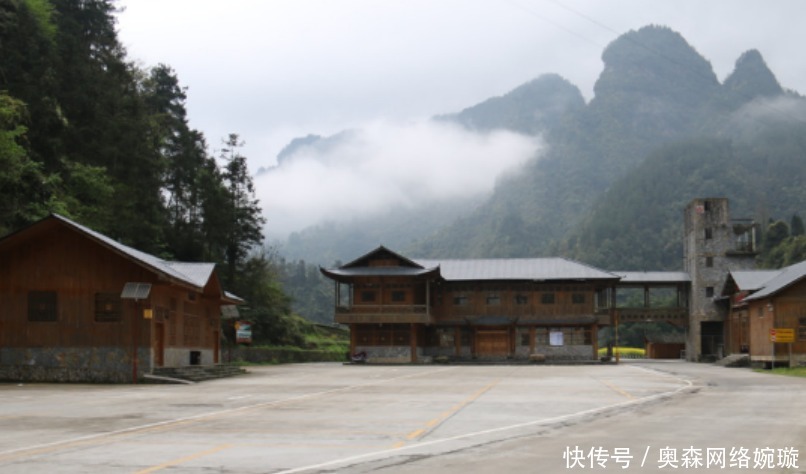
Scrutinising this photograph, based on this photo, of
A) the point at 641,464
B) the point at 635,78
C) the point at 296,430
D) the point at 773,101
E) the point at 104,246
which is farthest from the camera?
the point at 635,78

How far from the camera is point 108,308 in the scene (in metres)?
29.7

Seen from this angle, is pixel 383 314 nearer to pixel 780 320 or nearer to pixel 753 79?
pixel 780 320

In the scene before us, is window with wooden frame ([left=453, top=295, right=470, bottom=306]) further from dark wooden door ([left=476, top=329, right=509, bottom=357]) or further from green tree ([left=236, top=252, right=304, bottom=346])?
green tree ([left=236, top=252, right=304, bottom=346])

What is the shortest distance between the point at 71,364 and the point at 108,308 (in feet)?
7.49

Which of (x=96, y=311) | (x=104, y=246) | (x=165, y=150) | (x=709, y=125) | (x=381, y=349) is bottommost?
(x=381, y=349)

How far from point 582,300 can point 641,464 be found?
4737 centimetres

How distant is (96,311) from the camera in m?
29.7

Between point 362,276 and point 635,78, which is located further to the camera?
point 635,78

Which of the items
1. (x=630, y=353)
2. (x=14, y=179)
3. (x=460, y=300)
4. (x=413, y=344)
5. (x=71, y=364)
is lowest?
(x=630, y=353)

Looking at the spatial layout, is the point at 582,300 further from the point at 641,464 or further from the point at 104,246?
the point at 641,464

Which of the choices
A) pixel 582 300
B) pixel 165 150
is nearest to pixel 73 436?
pixel 582 300

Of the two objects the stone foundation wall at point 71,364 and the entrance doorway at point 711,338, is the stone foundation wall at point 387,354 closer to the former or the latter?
the entrance doorway at point 711,338

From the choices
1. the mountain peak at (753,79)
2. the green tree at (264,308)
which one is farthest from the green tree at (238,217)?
the mountain peak at (753,79)

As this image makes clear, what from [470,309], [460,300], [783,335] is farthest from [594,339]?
[783,335]
